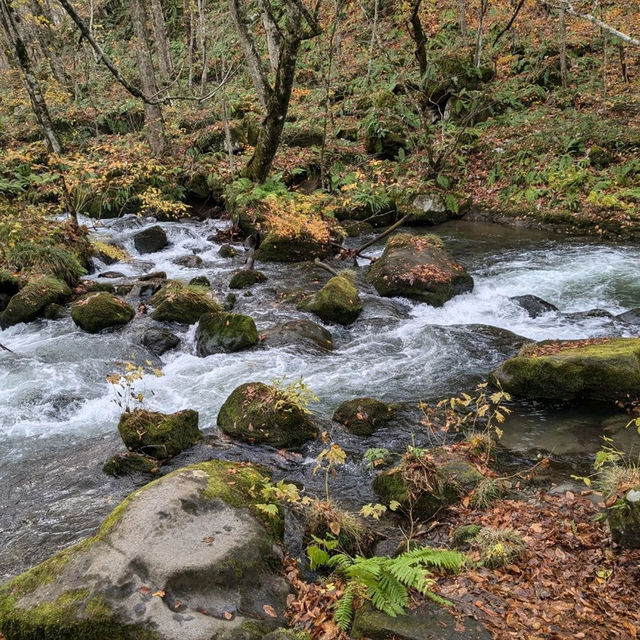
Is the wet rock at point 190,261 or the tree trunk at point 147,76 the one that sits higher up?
the tree trunk at point 147,76

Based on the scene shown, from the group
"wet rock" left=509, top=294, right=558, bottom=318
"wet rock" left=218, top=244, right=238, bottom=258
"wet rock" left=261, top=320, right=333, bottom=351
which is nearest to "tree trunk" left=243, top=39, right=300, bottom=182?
"wet rock" left=218, top=244, right=238, bottom=258

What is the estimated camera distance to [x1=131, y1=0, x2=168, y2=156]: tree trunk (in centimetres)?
1766

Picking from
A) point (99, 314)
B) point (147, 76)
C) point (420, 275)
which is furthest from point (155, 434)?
point (147, 76)

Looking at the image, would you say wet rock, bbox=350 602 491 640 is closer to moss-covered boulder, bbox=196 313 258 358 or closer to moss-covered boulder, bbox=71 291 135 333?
moss-covered boulder, bbox=196 313 258 358

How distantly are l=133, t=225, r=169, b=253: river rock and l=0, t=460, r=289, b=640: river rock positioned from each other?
12067 millimetres

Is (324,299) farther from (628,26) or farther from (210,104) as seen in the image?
(628,26)

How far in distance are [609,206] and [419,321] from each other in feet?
25.9

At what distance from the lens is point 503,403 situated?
24.1ft

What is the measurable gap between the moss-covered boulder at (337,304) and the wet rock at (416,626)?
7215mm

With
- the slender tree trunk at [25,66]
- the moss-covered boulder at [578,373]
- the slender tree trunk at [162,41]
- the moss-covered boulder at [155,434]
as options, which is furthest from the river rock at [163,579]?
the slender tree trunk at [162,41]

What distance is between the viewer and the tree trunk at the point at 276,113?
10.0 metres

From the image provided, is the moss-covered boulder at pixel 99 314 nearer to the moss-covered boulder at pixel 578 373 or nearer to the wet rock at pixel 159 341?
the wet rock at pixel 159 341

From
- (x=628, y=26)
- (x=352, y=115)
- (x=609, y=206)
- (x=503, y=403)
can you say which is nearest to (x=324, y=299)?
(x=503, y=403)

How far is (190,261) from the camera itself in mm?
14258
